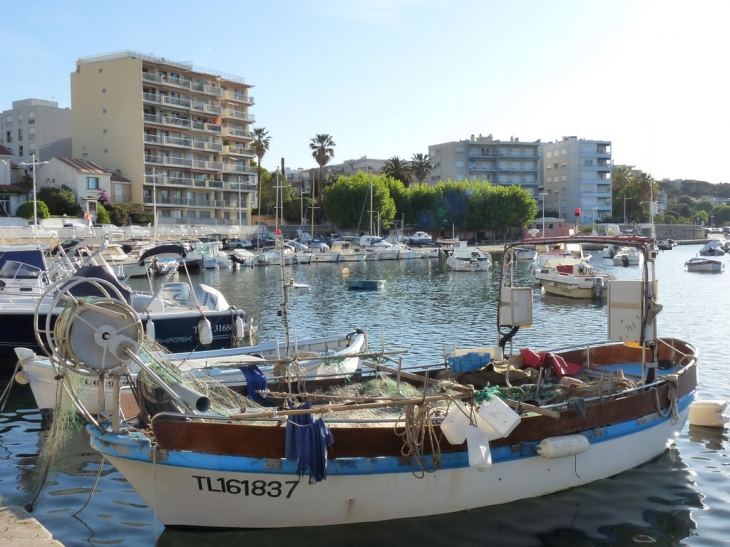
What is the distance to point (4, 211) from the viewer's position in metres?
75.9

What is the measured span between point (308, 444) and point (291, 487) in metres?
0.71

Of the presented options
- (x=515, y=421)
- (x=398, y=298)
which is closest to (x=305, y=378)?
(x=515, y=421)

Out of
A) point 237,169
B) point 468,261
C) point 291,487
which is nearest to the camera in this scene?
point 291,487

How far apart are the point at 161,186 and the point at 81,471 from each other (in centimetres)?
8338

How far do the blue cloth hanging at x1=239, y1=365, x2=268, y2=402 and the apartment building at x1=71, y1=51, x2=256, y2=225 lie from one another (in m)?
80.0

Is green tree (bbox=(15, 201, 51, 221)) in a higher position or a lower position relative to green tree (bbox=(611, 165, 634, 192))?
lower

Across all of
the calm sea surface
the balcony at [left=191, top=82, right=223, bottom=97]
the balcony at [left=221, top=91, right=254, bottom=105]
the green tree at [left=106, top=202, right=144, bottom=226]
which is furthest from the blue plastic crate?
the balcony at [left=221, top=91, right=254, bottom=105]

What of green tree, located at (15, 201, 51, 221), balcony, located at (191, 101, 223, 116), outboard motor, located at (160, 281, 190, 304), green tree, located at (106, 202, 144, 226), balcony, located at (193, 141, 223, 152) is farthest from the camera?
balcony, located at (191, 101, 223, 116)

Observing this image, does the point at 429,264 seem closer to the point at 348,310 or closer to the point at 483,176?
the point at 348,310

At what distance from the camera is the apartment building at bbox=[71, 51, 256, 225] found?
9088cm

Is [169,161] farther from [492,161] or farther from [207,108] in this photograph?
[492,161]

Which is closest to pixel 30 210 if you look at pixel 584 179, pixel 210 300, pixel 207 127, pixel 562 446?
pixel 207 127

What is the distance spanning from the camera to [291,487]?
8.81 metres

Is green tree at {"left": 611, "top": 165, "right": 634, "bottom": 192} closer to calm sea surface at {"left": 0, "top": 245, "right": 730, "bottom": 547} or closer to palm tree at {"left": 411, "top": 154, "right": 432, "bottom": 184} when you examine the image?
palm tree at {"left": 411, "top": 154, "right": 432, "bottom": 184}
